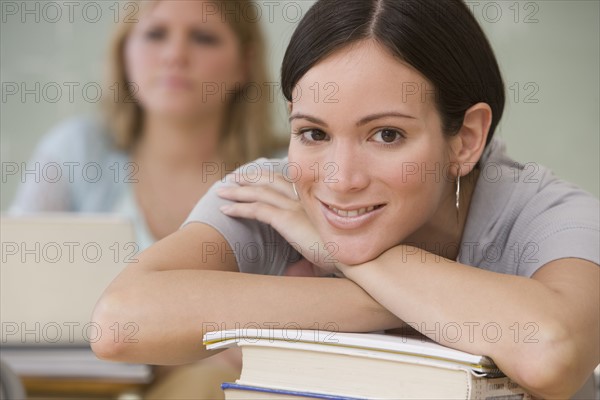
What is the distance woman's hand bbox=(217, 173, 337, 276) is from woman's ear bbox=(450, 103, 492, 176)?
0.75ft

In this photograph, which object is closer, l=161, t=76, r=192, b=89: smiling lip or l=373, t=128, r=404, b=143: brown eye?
l=373, t=128, r=404, b=143: brown eye

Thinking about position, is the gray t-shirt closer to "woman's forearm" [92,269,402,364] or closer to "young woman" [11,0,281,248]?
"woman's forearm" [92,269,402,364]

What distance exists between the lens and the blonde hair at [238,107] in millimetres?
2873

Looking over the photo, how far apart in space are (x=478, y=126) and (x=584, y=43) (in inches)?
96.6

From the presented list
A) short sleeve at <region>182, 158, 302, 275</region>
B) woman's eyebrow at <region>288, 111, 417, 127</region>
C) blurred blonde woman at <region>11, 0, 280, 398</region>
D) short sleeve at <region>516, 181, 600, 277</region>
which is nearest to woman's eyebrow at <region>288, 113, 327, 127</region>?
woman's eyebrow at <region>288, 111, 417, 127</region>

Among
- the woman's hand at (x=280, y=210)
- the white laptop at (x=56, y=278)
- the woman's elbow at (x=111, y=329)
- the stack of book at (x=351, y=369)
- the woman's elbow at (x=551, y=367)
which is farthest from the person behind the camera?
the white laptop at (x=56, y=278)

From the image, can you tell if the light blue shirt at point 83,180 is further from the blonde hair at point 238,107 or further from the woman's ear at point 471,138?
the woman's ear at point 471,138

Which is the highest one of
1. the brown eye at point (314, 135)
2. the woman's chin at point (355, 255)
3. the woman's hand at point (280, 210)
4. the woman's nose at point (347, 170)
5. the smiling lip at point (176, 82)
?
the smiling lip at point (176, 82)

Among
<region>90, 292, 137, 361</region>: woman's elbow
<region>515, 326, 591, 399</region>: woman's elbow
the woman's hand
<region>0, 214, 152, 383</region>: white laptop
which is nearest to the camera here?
<region>515, 326, 591, 399</region>: woman's elbow

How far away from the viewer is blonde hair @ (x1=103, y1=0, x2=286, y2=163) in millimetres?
2873

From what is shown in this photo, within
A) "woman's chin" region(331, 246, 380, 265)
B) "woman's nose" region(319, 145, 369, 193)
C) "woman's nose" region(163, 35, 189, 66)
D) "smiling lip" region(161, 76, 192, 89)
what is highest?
"woman's nose" region(163, 35, 189, 66)

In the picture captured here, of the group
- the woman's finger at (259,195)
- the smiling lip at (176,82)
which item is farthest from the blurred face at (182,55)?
the woman's finger at (259,195)

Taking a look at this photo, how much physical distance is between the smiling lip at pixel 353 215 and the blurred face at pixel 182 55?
1785mm

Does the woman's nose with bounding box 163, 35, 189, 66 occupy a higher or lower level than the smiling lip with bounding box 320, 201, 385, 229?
higher
